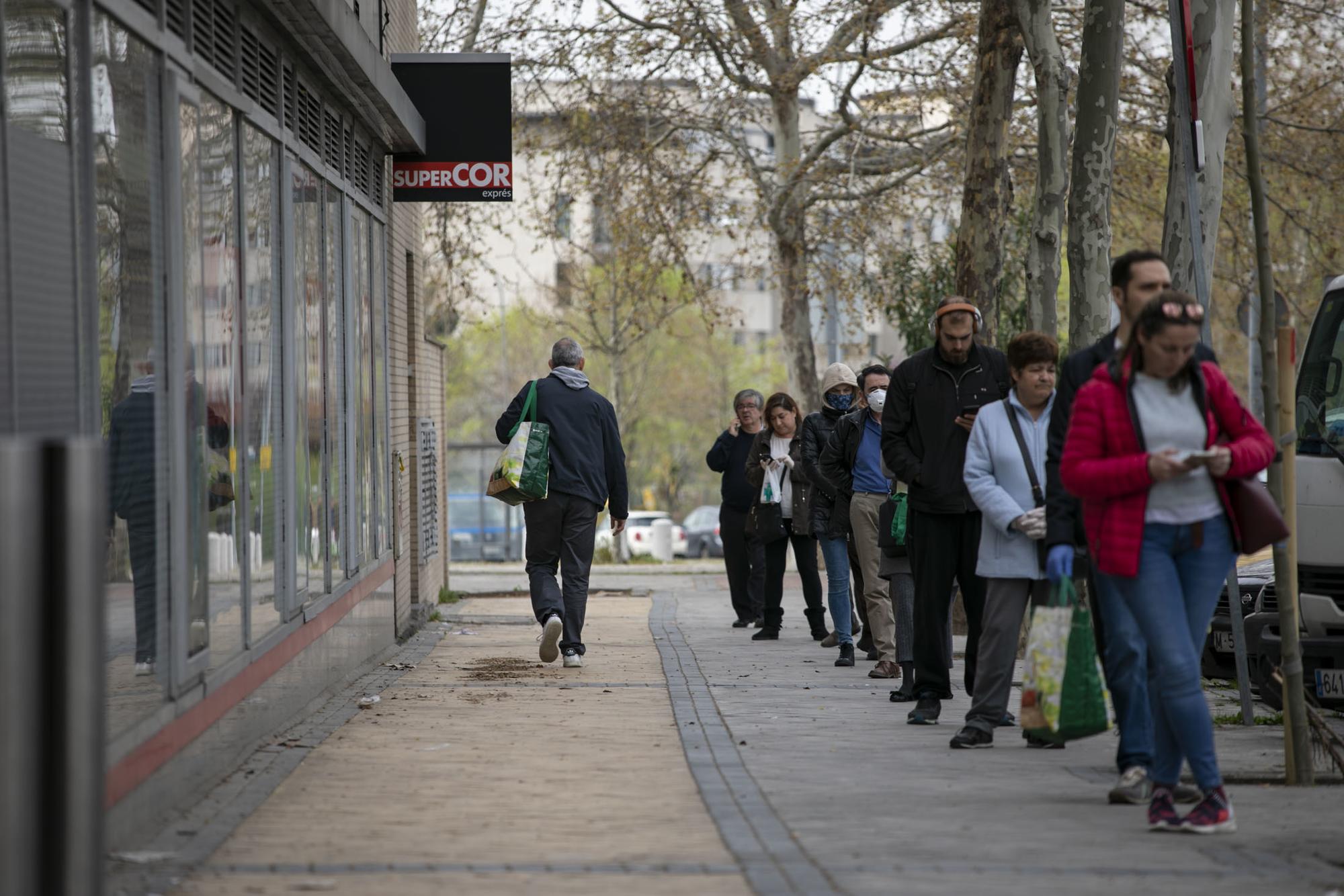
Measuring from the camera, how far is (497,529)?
3800 cm

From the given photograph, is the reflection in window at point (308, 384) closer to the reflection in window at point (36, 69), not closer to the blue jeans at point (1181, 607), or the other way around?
the reflection in window at point (36, 69)

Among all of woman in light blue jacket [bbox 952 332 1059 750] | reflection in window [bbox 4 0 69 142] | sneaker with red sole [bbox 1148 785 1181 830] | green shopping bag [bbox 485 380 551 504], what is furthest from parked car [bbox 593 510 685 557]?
reflection in window [bbox 4 0 69 142]

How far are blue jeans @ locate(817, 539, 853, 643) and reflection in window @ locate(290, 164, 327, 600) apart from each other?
3.59 meters

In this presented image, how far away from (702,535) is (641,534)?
6.21 metres

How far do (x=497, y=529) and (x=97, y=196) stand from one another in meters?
31.9

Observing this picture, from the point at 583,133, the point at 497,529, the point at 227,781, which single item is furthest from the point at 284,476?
the point at 497,529

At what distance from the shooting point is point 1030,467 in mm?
8508

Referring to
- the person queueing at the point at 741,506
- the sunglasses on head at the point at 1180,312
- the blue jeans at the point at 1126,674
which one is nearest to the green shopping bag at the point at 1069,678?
the blue jeans at the point at 1126,674

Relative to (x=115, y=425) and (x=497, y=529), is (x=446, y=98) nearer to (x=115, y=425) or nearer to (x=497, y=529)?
(x=115, y=425)

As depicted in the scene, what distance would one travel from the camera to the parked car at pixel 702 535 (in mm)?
52781

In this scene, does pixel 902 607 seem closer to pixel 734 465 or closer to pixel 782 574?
pixel 782 574

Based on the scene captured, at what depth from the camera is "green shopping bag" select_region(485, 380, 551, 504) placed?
1193 centimetres

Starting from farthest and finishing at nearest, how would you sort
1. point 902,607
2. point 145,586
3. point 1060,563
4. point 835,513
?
point 835,513 → point 902,607 → point 1060,563 → point 145,586

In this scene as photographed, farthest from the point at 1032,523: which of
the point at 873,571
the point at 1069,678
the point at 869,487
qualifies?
the point at 873,571
